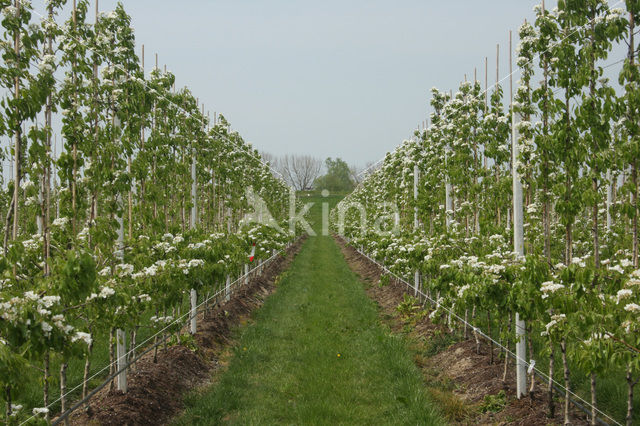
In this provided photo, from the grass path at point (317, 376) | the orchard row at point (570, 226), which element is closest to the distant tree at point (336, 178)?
the grass path at point (317, 376)

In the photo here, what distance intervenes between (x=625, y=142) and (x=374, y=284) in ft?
39.3

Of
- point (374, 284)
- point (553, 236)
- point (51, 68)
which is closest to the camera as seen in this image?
point (51, 68)

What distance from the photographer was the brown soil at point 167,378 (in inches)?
208

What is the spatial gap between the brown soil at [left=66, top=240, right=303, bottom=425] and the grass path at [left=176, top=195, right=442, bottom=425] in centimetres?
31

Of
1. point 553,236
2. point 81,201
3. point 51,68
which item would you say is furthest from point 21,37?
point 553,236

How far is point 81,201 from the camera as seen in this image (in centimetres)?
578

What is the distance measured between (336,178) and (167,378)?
88.5 meters

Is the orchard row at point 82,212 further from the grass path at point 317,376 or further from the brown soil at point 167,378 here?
the grass path at point 317,376

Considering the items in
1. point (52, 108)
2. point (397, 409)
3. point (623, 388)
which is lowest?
point (397, 409)

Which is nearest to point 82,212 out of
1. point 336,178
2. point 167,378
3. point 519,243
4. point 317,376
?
point 167,378

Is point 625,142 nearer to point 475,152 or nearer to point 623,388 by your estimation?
point 623,388

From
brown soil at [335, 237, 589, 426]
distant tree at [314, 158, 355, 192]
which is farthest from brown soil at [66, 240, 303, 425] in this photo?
distant tree at [314, 158, 355, 192]

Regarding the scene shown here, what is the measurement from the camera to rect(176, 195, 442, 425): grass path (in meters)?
5.80

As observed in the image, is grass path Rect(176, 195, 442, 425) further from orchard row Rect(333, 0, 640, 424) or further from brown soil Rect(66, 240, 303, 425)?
orchard row Rect(333, 0, 640, 424)
